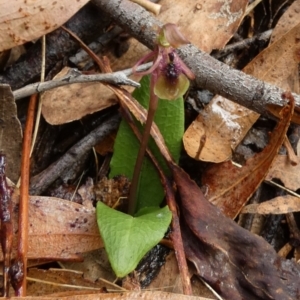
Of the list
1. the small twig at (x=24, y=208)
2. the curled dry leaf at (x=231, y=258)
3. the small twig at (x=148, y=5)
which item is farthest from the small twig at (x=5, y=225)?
the small twig at (x=148, y=5)

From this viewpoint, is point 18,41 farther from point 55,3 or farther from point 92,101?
point 92,101

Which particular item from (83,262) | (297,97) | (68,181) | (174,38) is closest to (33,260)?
(83,262)

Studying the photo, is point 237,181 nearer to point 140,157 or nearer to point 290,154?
point 290,154

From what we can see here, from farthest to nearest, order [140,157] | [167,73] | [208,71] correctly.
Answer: [208,71] → [140,157] → [167,73]

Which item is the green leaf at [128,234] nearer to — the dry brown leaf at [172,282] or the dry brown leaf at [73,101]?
the dry brown leaf at [172,282]

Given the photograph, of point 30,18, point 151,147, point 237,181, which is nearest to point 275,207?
point 237,181

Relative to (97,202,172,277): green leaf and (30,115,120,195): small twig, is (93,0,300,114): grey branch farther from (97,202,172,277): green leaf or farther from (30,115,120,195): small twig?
(97,202,172,277): green leaf
